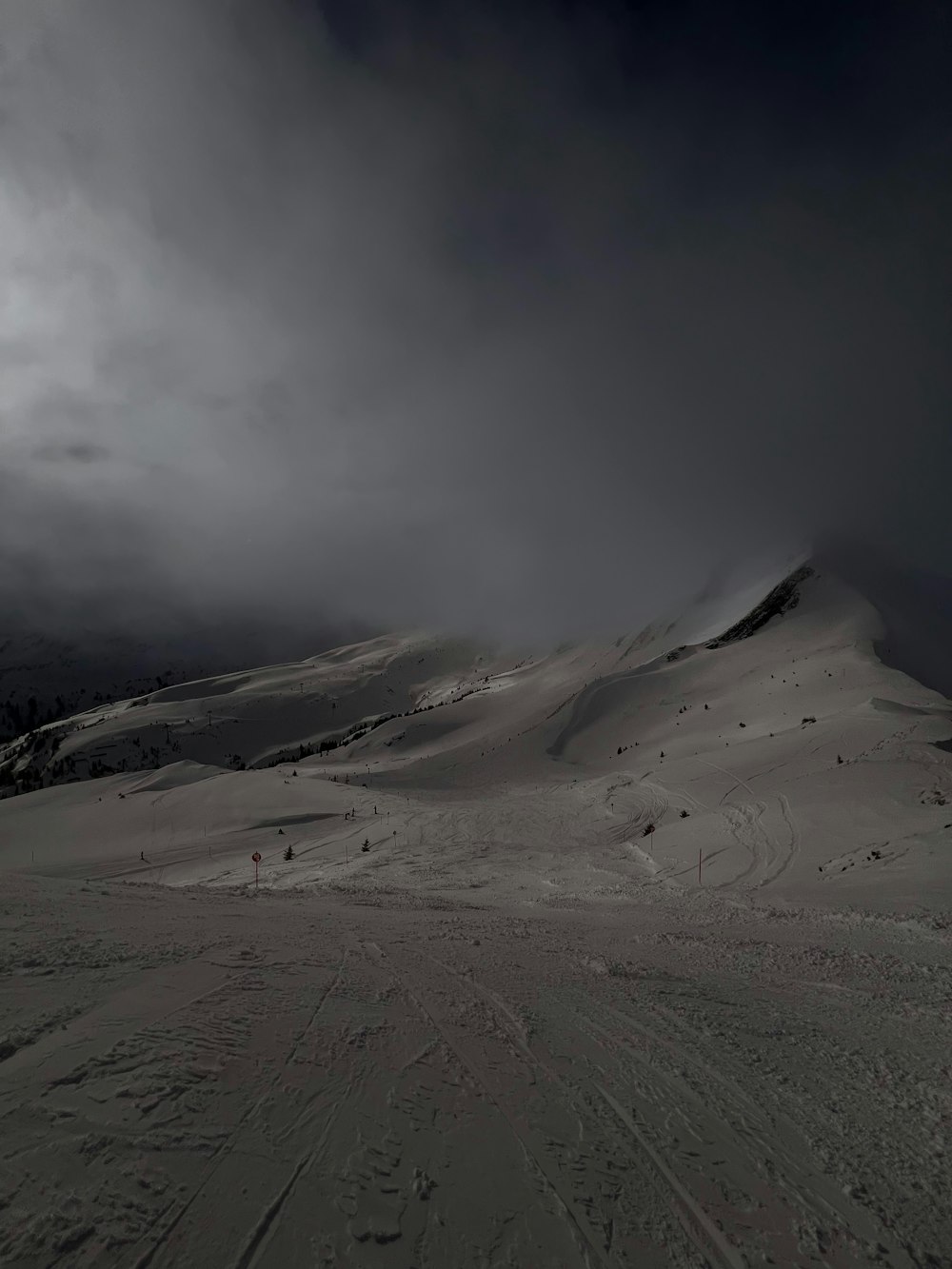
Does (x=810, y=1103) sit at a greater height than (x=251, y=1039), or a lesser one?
lesser

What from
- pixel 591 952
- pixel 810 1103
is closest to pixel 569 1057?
pixel 810 1103

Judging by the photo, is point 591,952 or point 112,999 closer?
point 112,999

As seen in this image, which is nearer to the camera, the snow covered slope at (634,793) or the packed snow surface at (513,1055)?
the packed snow surface at (513,1055)

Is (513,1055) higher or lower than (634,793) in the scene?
higher

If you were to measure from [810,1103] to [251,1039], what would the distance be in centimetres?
452

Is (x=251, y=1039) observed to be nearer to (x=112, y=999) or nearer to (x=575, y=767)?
(x=112, y=999)

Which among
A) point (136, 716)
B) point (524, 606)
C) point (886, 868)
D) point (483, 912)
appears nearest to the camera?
point (483, 912)

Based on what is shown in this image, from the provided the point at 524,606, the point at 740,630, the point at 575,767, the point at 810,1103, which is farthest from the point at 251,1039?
the point at 524,606

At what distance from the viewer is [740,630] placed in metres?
48.5

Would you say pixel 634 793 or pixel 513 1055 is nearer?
pixel 513 1055

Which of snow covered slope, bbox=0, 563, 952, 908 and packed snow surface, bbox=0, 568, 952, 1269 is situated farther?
snow covered slope, bbox=0, 563, 952, 908

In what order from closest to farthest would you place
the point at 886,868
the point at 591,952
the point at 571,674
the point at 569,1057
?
the point at 569,1057, the point at 591,952, the point at 886,868, the point at 571,674

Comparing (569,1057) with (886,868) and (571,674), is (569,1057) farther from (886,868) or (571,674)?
(571,674)

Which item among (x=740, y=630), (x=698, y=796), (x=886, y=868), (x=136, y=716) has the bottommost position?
(x=886, y=868)
